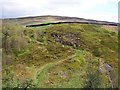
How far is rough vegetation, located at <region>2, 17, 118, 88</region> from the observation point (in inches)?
3585

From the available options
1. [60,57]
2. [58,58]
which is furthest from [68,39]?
[58,58]

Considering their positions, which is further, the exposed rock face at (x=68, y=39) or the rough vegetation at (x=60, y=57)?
the exposed rock face at (x=68, y=39)

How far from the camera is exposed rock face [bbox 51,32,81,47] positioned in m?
126

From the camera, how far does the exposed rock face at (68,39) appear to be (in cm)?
12638

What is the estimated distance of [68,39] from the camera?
130 m

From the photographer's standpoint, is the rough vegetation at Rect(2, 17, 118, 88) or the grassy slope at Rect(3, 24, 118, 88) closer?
the rough vegetation at Rect(2, 17, 118, 88)

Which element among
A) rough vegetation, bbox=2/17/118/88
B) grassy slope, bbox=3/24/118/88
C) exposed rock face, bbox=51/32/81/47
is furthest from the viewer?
exposed rock face, bbox=51/32/81/47

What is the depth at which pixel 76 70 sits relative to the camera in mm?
100062

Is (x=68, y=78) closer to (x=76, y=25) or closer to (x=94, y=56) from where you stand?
(x=94, y=56)

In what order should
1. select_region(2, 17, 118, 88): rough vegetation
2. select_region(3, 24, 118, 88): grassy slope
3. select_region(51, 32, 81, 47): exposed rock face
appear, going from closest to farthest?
select_region(2, 17, 118, 88): rough vegetation < select_region(3, 24, 118, 88): grassy slope < select_region(51, 32, 81, 47): exposed rock face

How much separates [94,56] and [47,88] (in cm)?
2988

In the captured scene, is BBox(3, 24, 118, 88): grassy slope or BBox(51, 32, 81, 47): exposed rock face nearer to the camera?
BBox(3, 24, 118, 88): grassy slope

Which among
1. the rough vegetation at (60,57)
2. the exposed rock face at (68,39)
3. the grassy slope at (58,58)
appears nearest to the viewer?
the rough vegetation at (60,57)

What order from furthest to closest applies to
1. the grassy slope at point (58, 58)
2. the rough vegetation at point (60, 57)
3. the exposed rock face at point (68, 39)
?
1. the exposed rock face at point (68, 39)
2. the grassy slope at point (58, 58)
3. the rough vegetation at point (60, 57)
